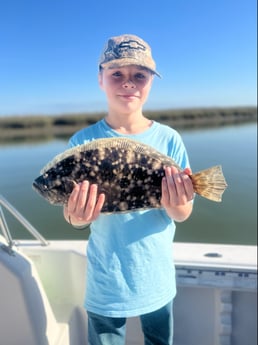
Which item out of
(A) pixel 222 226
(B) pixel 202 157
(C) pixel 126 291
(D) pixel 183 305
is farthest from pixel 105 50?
(B) pixel 202 157

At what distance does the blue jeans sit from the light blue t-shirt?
0.25ft

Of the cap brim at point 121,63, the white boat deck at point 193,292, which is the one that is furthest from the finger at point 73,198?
the white boat deck at point 193,292

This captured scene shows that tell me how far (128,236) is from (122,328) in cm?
49

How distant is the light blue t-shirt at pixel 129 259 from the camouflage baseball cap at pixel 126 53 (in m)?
0.33

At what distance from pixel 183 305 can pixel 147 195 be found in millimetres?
1671

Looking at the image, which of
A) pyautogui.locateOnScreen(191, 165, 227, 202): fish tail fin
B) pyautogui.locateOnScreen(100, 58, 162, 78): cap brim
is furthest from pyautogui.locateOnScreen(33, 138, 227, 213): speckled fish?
pyautogui.locateOnScreen(100, 58, 162, 78): cap brim

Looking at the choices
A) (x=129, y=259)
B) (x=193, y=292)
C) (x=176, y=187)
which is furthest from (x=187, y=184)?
(x=193, y=292)

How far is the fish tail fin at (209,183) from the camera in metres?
1.53

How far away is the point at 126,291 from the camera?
5.85 ft

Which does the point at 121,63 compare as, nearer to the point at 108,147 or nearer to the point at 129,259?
the point at 108,147

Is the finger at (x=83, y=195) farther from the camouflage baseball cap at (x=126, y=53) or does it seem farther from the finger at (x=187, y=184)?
the camouflage baseball cap at (x=126, y=53)

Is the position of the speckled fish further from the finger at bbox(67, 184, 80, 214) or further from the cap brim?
the cap brim

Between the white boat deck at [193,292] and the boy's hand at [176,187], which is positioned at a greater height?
the boy's hand at [176,187]

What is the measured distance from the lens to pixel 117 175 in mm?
1542
